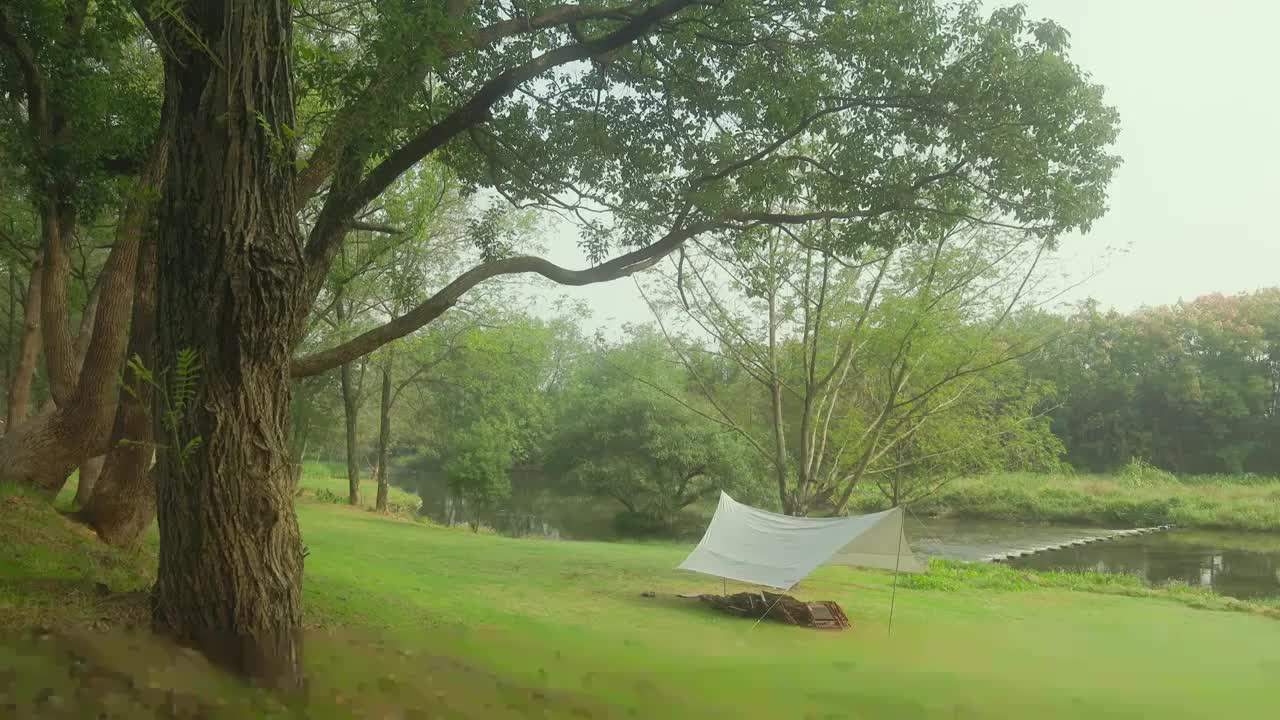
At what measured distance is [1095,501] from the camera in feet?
99.7

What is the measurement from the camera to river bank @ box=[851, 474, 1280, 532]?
2834 cm

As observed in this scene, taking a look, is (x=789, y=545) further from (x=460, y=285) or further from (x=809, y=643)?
(x=460, y=285)

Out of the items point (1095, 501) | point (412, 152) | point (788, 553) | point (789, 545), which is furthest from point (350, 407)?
point (1095, 501)

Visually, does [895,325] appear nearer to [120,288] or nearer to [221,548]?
[120,288]

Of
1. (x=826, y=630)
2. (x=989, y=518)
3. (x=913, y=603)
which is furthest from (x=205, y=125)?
(x=989, y=518)

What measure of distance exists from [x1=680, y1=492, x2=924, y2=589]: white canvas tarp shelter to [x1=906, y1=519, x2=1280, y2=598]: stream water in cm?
746

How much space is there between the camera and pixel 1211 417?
126 ft

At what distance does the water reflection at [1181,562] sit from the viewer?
1883cm

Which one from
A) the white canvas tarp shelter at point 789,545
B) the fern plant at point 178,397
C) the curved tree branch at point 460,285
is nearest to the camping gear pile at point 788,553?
the white canvas tarp shelter at point 789,545

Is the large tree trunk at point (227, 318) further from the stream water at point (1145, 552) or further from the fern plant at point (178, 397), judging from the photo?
the stream water at point (1145, 552)

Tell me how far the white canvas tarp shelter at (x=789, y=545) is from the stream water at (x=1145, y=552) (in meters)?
7.46

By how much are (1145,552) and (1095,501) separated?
7983 millimetres

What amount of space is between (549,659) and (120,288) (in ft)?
16.8

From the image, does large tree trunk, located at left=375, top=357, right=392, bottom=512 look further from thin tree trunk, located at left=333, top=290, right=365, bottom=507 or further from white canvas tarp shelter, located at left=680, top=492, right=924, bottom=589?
white canvas tarp shelter, located at left=680, top=492, right=924, bottom=589
